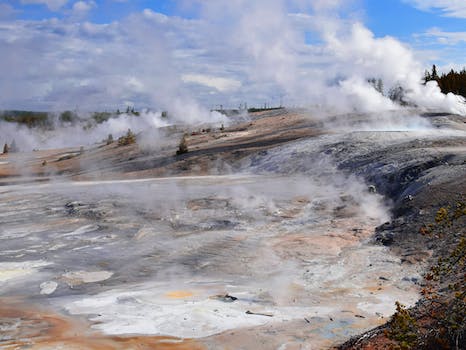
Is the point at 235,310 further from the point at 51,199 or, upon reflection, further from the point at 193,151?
the point at 193,151

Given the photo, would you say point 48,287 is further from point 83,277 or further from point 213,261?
point 213,261

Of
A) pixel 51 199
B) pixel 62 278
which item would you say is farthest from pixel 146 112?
pixel 62 278

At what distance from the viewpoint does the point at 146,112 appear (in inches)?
1929

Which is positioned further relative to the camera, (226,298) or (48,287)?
(48,287)

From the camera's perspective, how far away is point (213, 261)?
11.1m

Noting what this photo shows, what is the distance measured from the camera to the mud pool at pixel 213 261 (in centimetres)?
804

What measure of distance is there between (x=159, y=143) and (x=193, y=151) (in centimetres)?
482

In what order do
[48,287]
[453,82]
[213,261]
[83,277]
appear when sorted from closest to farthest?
1. [48,287]
2. [83,277]
3. [213,261]
4. [453,82]

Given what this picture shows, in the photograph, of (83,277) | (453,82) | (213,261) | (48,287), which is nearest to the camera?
(48,287)

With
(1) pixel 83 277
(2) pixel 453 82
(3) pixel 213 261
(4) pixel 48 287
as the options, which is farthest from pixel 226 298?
(2) pixel 453 82

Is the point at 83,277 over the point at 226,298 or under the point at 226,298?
over

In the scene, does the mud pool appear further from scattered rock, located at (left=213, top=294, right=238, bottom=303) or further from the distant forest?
the distant forest

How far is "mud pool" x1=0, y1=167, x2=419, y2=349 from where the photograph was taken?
8039mm

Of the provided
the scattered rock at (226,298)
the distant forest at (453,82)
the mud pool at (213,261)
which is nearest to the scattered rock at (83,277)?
the mud pool at (213,261)
